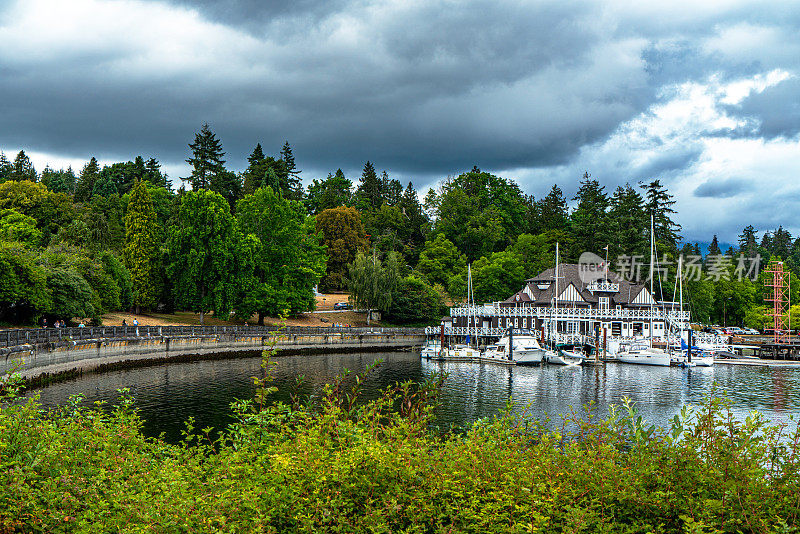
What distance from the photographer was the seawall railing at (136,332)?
128ft

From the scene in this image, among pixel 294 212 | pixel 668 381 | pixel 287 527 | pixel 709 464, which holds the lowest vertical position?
pixel 668 381

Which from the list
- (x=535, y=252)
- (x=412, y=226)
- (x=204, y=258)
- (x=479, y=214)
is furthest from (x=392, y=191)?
(x=204, y=258)

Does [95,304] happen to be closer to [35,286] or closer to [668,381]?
[35,286]

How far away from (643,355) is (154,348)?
46.2m

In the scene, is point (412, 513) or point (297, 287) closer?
point (412, 513)

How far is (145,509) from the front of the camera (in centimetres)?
728

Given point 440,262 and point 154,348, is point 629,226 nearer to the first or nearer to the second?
point 440,262

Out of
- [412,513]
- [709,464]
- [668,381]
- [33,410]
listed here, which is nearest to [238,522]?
[412,513]

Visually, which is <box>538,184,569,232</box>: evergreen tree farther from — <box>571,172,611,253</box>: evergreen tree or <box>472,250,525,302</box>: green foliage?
<box>472,250,525,302</box>: green foliage

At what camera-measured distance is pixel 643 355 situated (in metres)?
64.8

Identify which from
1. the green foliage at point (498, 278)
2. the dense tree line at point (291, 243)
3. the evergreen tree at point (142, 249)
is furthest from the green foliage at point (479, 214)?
the evergreen tree at point (142, 249)

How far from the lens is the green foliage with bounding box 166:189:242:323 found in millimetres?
69875

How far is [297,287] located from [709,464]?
234 ft

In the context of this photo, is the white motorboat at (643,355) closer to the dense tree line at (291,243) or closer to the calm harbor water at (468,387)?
the calm harbor water at (468,387)
